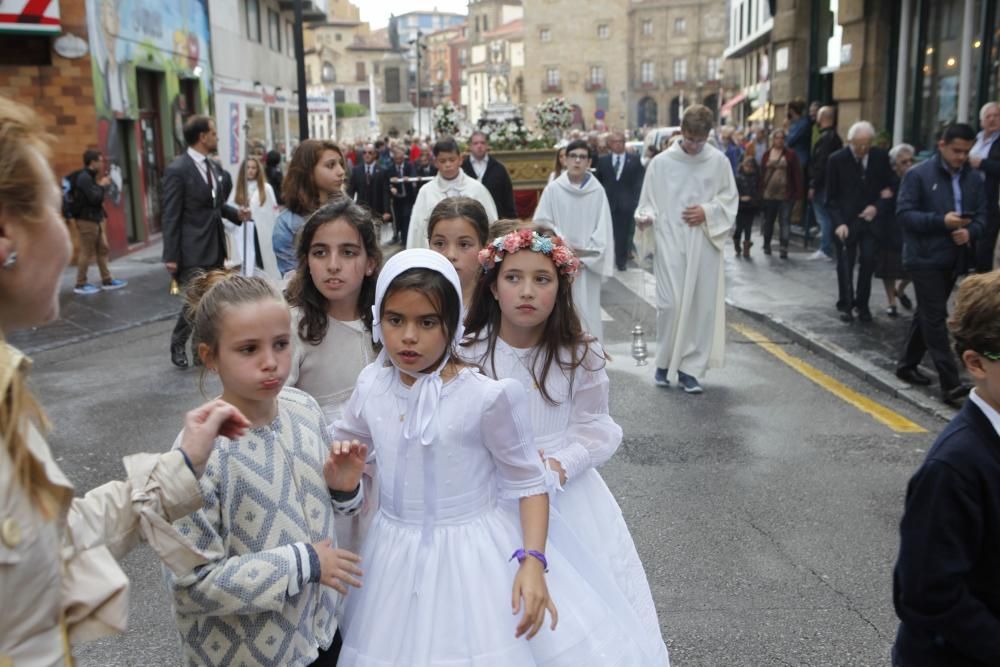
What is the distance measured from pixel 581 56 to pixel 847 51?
82549mm

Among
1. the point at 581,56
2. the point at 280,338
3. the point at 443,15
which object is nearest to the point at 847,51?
the point at 280,338

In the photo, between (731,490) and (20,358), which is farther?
(731,490)

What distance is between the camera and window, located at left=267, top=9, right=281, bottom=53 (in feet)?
112

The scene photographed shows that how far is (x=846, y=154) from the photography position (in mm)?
11445

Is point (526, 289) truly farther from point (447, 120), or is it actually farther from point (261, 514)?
point (447, 120)

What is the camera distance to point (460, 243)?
467 cm

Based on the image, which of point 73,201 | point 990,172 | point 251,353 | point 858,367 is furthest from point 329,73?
point 251,353

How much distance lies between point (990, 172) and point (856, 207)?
1.97 metres

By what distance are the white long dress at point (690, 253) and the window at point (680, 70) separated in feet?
299

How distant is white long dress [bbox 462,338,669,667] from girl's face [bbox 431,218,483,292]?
114 cm

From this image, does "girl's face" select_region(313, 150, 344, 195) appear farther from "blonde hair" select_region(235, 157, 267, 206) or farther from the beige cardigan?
the beige cardigan

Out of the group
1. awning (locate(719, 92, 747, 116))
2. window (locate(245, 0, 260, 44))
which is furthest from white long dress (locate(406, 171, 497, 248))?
awning (locate(719, 92, 747, 116))

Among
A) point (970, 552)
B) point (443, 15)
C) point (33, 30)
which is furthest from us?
point (443, 15)

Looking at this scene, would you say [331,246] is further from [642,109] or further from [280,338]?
[642,109]
